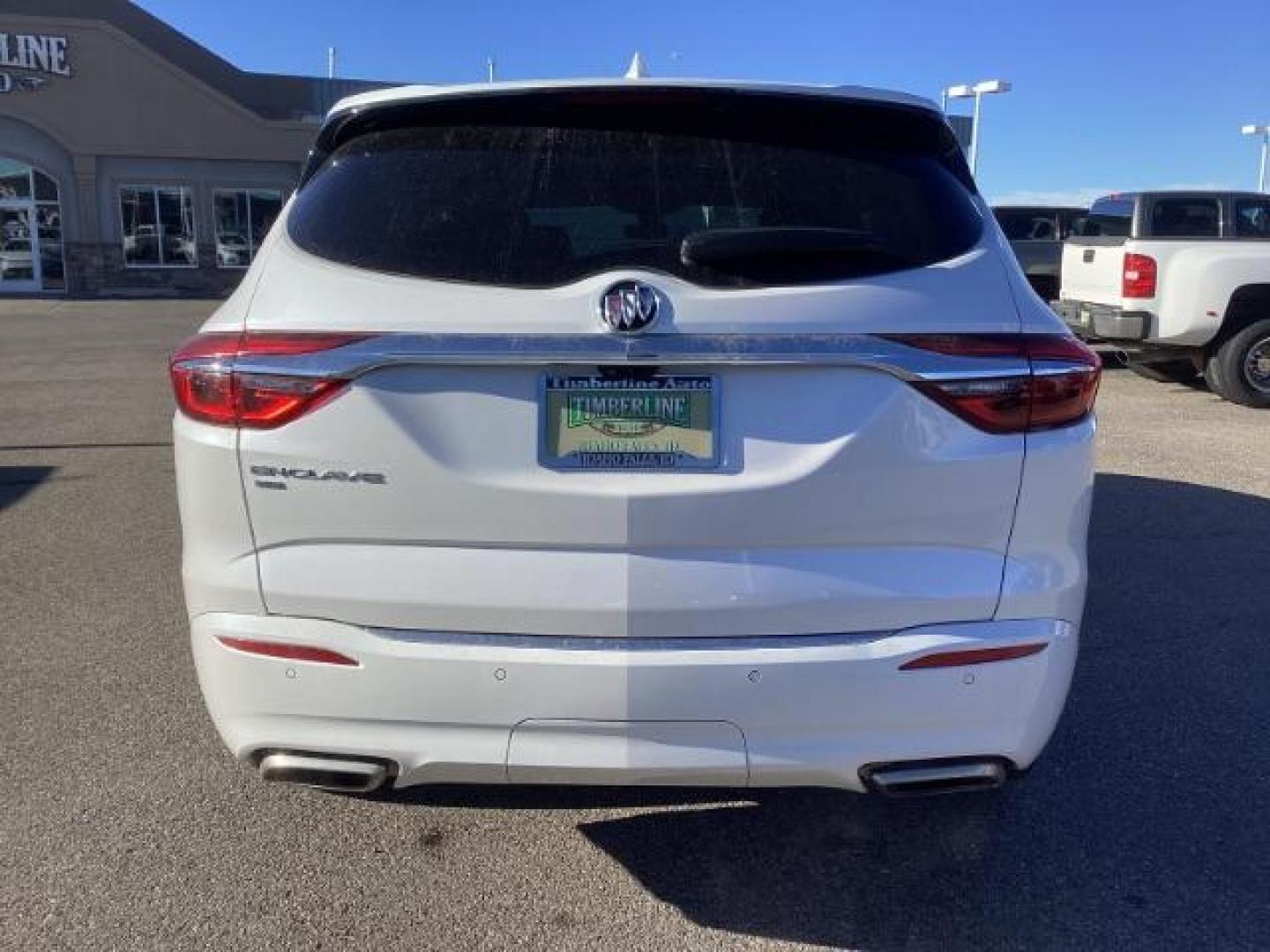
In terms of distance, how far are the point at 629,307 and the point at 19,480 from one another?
6686 mm

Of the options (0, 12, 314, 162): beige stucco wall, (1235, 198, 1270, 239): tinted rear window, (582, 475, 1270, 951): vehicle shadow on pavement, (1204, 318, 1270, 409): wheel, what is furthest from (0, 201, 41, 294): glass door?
(582, 475, 1270, 951): vehicle shadow on pavement

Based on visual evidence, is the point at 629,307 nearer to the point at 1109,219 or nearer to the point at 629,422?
the point at 629,422

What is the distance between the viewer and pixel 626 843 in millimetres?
3109

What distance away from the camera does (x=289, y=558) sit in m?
2.39

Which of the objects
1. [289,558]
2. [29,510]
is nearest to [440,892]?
[289,558]

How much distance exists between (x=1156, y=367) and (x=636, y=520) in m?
12.7

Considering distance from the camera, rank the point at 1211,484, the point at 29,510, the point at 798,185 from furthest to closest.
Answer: the point at 1211,484, the point at 29,510, the point at 798,185

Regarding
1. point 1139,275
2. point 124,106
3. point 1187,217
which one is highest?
point 124,106

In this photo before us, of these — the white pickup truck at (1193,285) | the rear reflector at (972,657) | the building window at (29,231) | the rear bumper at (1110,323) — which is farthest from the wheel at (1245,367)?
the building window at (29,231)

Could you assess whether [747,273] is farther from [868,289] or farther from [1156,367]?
[1156,367]

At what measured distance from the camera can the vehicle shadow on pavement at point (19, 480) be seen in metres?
7.06

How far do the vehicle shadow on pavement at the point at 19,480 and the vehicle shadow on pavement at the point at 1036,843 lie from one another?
16.6ft

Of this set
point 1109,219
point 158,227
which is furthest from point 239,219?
point 1109,219

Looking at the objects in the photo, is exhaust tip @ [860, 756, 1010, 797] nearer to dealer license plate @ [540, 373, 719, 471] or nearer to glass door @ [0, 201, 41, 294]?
dealer license plate @ [540, 373, 719, 471]
